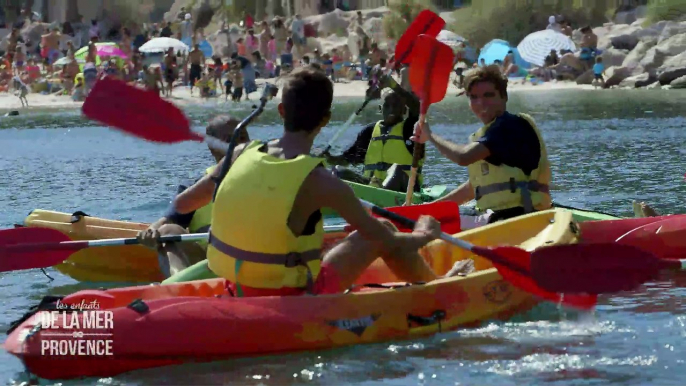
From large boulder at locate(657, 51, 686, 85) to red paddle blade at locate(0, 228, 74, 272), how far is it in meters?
25.7

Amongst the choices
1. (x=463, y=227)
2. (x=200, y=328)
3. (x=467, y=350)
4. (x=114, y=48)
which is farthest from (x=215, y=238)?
(x=114, y=48)

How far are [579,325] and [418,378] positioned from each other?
4.34ft

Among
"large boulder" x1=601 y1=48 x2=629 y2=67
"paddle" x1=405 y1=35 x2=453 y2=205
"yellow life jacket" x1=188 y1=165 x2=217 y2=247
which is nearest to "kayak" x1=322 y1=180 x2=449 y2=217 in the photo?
"paddle" x1=405 y1=35 x2=453 y2=205

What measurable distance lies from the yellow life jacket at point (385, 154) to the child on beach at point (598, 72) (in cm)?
2158

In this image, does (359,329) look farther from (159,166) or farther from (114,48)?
(114,48)

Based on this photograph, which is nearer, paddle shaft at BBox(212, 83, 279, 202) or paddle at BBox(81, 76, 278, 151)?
paddle shaft at BBox(212, 83, 279, 202)

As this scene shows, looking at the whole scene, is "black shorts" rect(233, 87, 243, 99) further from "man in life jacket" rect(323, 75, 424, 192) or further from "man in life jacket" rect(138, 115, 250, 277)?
"man in life jacket" rect(138, 115, 250, 277)

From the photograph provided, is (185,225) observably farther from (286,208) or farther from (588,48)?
(588,48)

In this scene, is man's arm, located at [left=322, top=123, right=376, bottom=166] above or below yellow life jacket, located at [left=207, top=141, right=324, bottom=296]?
below

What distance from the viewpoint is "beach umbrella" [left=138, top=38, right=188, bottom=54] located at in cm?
3103

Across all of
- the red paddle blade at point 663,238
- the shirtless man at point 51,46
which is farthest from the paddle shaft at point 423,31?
the shirtless man at point 51,46

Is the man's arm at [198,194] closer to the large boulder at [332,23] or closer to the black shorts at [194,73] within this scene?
the black shorts at [194,73]

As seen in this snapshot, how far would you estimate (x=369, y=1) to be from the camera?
1757 inches

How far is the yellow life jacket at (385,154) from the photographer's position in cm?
1054
